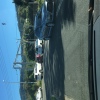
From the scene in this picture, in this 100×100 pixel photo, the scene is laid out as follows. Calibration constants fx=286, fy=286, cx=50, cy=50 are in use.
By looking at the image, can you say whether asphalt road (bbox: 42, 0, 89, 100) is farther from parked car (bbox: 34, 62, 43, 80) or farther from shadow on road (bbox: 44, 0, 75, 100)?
parked car (bbox: 34, 62, 43, 80)

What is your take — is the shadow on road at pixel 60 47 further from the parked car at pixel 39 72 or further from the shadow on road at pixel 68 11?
the parked car at pixel 39 72

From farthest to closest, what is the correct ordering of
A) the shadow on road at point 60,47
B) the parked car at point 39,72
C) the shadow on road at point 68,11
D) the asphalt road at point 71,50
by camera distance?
1. the parked car at point 39,72
2. the shadow on road at point 60,47
3. the shadow on road at point 68,11
4. the asphalt road at point 71,50

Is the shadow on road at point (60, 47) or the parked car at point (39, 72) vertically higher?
the shadow on road at point (60, 47)

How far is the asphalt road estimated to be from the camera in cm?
1079

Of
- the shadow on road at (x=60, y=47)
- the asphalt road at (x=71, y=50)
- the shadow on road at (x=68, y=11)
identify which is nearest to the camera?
the asphalt road at (x=71, y=50)

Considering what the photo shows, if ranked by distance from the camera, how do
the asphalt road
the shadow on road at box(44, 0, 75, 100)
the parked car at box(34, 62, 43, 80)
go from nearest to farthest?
1. the asphalt road
2. the shadow on road at box(44, 0, 75, 100)
3. the parked car at box(34, 62, 43, 80)

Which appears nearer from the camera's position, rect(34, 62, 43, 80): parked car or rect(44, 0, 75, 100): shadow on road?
rect(44, 0, 75, 100): shadow on road

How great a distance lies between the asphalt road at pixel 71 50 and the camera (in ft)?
35.4

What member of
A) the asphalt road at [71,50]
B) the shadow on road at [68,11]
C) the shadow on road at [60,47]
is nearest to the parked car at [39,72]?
the shadow on road at [60,47]

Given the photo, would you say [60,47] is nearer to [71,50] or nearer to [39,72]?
[71,50]

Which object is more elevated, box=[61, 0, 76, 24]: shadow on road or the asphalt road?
box=[61, 0, 76, 24]: shadow on road

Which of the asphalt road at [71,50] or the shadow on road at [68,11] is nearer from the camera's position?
the asphalt road at [71,50]

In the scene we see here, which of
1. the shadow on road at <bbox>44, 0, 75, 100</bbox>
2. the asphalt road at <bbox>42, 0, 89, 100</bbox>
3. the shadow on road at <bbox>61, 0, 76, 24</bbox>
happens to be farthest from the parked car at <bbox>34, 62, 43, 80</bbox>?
the shadow on road at <bbox>61, 0, 76, 24</bbox>

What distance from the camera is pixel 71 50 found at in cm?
1287
